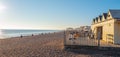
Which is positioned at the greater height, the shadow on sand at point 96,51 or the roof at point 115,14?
the roof at point 115,14

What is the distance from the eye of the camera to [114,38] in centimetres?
1947

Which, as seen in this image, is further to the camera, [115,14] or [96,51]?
[115,14]

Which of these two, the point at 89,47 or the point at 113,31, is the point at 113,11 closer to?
the point at 113,31

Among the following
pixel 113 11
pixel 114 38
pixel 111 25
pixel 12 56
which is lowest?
pixel 12 56

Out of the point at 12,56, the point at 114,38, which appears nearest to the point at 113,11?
the point at 114,38

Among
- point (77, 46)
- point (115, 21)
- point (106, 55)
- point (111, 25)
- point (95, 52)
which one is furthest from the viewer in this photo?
point (111, 25)

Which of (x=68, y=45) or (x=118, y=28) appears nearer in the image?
(x=68, y=45)

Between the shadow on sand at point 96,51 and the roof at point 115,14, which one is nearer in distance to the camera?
the shadow on sand at point 96,51

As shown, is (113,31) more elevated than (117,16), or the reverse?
(117,16)

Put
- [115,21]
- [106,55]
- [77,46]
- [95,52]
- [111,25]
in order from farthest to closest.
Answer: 1. [111,25]
2. [115,21]
3. [77,46]
4. [95,52]
5. [106,55]

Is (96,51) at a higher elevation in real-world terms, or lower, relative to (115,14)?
lower

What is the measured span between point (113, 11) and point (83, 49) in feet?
22.3

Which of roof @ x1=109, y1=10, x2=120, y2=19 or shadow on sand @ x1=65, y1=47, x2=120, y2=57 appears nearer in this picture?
shadow on sand @ x1=65, y1=47, x2=120, y2=57

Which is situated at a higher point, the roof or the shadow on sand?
the roof
